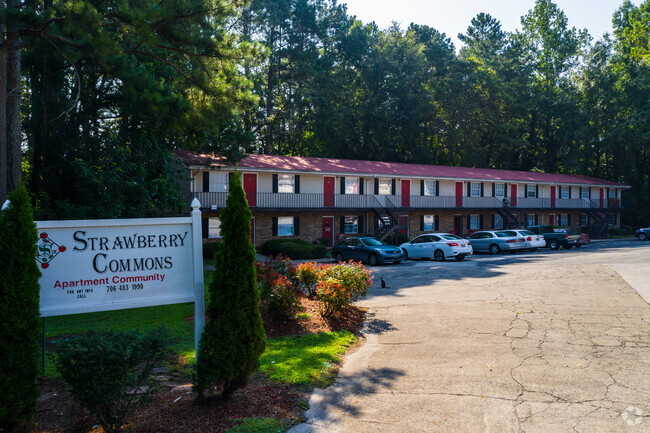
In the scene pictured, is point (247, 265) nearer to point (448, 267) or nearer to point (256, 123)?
point (448, 267)

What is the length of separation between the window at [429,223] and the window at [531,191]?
12075mm

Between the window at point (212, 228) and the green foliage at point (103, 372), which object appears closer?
the green foliage at point (103, 372)

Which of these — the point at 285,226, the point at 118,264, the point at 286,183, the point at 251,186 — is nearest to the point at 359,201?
the point at 286,183

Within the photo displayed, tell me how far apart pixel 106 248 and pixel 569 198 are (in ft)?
163

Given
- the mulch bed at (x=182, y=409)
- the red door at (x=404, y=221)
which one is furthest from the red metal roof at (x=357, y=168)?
the mulch bed at (x=182, y=409)

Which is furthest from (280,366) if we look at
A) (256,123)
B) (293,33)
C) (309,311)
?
(293,33)

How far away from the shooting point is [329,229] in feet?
108

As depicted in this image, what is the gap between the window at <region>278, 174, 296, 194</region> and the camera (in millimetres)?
31234

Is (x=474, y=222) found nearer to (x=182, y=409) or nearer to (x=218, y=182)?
(x=218, y=182)

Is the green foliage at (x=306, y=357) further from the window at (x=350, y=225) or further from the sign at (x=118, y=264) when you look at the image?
the window at (x=350, y=225)

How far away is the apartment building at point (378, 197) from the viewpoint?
29.3 metres

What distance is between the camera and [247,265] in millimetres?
5422

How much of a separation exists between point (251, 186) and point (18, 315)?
2548 centimetres

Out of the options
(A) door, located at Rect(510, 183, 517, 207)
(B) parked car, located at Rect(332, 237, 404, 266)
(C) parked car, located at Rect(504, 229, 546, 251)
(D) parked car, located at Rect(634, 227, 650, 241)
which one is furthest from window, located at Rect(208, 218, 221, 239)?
(D) parked car, located at Rect(634, 227, 650, 241)
